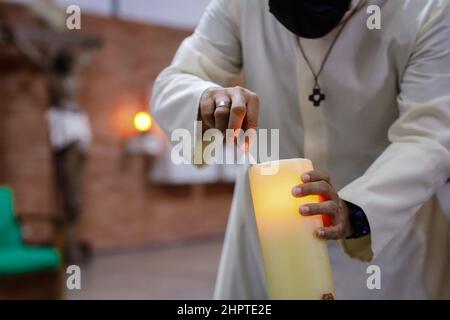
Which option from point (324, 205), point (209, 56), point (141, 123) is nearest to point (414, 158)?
point (324, 205)

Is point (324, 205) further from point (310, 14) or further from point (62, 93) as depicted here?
point (62, 93)

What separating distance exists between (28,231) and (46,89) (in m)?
1.24

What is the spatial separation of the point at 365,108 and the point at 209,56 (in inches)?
11.7

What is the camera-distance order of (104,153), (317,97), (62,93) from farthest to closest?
(104,153) < (62,93) < (317,97)

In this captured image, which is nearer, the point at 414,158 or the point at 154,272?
the point at 414,158

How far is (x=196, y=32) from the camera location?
3.88 ft

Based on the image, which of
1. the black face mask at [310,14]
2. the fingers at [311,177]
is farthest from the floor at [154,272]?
the fingers at [311,177]

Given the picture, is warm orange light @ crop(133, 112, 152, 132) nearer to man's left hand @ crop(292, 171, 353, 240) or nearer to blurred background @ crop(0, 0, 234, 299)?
blurred background @ crop(0, 0, 234, 299)

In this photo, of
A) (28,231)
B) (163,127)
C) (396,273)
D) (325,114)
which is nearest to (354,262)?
(396,273)

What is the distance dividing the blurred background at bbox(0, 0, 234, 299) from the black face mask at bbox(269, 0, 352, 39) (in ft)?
9.58

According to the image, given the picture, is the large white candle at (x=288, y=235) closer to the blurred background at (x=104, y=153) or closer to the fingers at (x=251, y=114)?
the fingers at (x=251, y=114)

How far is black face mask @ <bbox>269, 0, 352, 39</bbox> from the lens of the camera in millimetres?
905

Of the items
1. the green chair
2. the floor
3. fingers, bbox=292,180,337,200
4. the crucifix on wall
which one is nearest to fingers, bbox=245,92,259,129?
fingers, bbox=292,180,337,200

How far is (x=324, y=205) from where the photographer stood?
2.53 feet
